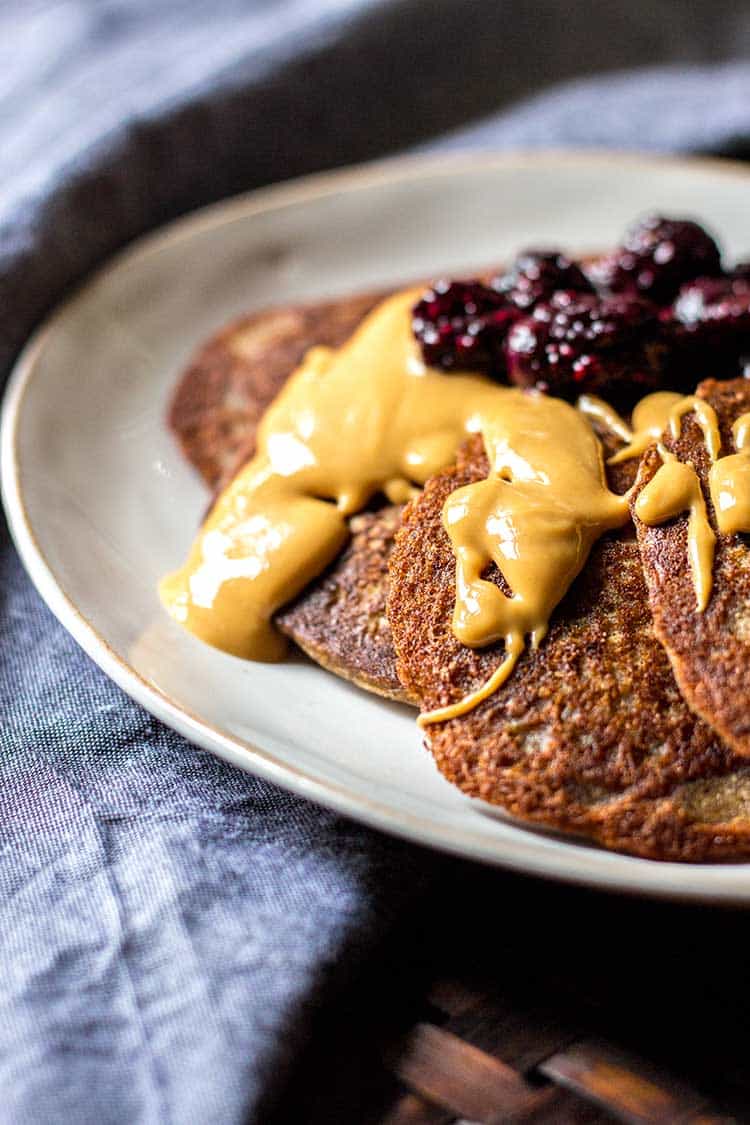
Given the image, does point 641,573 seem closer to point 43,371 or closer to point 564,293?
point 564,293

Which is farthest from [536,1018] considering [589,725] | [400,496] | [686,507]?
[400,496]

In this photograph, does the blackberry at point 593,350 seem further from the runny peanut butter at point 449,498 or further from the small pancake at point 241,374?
the small pancake at point 241,374

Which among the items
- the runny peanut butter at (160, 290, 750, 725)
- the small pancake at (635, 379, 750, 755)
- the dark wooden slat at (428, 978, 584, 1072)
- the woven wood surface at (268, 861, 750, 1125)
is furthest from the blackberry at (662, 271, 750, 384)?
the dark wooden slat at (428, 978, 584, 1072)

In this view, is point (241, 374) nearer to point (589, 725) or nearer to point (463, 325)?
point (463, 325)

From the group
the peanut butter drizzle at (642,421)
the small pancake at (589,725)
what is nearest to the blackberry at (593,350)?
the peanut butter drizzle at (642,421)

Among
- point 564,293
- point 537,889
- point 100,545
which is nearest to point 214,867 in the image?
point 537,889

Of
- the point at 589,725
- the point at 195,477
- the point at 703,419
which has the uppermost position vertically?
the point at 195,477
